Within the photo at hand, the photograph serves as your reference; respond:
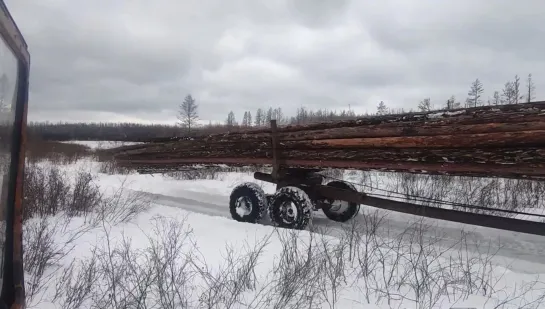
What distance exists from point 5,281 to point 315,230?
4937 millimetres

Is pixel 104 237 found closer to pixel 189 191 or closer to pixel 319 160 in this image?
pixel 319 160

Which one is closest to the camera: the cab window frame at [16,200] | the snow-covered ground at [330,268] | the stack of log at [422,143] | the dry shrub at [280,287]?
the cab window frame at [16,200]

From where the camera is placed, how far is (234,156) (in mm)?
8797

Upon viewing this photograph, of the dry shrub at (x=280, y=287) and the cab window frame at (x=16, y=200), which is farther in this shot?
the dry shrub at (x=280, y=287)

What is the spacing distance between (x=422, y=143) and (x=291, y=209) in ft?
7.47

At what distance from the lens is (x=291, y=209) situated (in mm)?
6598

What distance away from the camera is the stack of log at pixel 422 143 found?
470cm

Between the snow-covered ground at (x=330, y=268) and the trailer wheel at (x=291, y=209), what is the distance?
361 mm

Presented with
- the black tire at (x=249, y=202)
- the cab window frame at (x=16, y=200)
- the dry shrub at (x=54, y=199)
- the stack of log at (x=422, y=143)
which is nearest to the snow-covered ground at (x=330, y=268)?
the black tire at (x=249, y=202)

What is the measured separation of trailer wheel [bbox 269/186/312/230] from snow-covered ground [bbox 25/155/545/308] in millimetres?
361

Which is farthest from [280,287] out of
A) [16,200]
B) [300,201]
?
[300,201]

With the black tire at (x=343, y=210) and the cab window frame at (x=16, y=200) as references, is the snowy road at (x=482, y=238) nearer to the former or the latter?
the black tire at (x=343, y=210)

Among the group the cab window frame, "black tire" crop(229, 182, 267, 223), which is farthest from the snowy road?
the cab window frame

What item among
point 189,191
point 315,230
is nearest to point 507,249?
point 315,230
